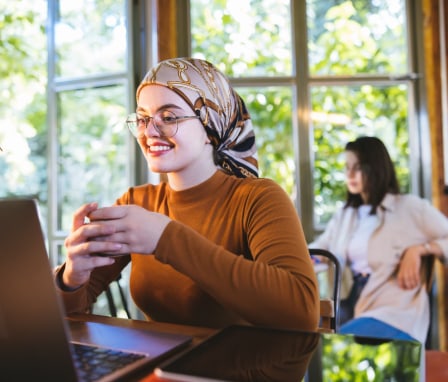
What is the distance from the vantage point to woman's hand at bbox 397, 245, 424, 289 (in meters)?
2.45

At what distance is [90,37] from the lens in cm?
304

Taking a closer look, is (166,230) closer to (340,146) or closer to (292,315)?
(292,315)

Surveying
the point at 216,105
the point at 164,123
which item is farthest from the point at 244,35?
the point at 164,123

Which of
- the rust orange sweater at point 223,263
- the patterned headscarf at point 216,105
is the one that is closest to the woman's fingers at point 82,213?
the rust orange sweater at point 223,263

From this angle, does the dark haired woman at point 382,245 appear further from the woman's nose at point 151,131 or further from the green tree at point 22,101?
the green tree at point 22,101

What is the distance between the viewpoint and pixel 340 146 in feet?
10.3

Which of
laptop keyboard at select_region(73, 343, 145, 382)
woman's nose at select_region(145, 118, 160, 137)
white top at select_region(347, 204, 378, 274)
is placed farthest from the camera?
white top at select_region(347, 204, 378, 274)

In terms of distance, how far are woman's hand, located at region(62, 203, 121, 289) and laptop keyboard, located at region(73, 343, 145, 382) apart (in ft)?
0.57

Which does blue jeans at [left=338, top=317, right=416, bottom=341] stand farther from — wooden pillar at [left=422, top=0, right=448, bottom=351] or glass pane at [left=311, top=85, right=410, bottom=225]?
glass pane at [left=311, top=85, right=410, bottom=225]

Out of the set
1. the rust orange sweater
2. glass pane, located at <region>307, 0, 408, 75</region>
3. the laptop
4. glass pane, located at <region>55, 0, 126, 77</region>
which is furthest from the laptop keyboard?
glass pane, located at <region>307, 0, 408, 75</region>

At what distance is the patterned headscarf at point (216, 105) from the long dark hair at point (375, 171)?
1.45 meters

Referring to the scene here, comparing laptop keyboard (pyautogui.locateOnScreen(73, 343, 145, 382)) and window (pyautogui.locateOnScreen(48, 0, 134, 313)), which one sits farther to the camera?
window (pyautogui.locateOnScreen(48, 0, 134, 313))

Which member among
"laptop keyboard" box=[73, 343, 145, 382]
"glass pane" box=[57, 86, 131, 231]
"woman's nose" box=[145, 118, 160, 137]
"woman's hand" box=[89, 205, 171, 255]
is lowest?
"laptop keyboard" box=[73, 343, 145, 382]

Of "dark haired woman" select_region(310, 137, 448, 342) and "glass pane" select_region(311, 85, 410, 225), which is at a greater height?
"glass pane" select_region(311, 85, 410, 225)
